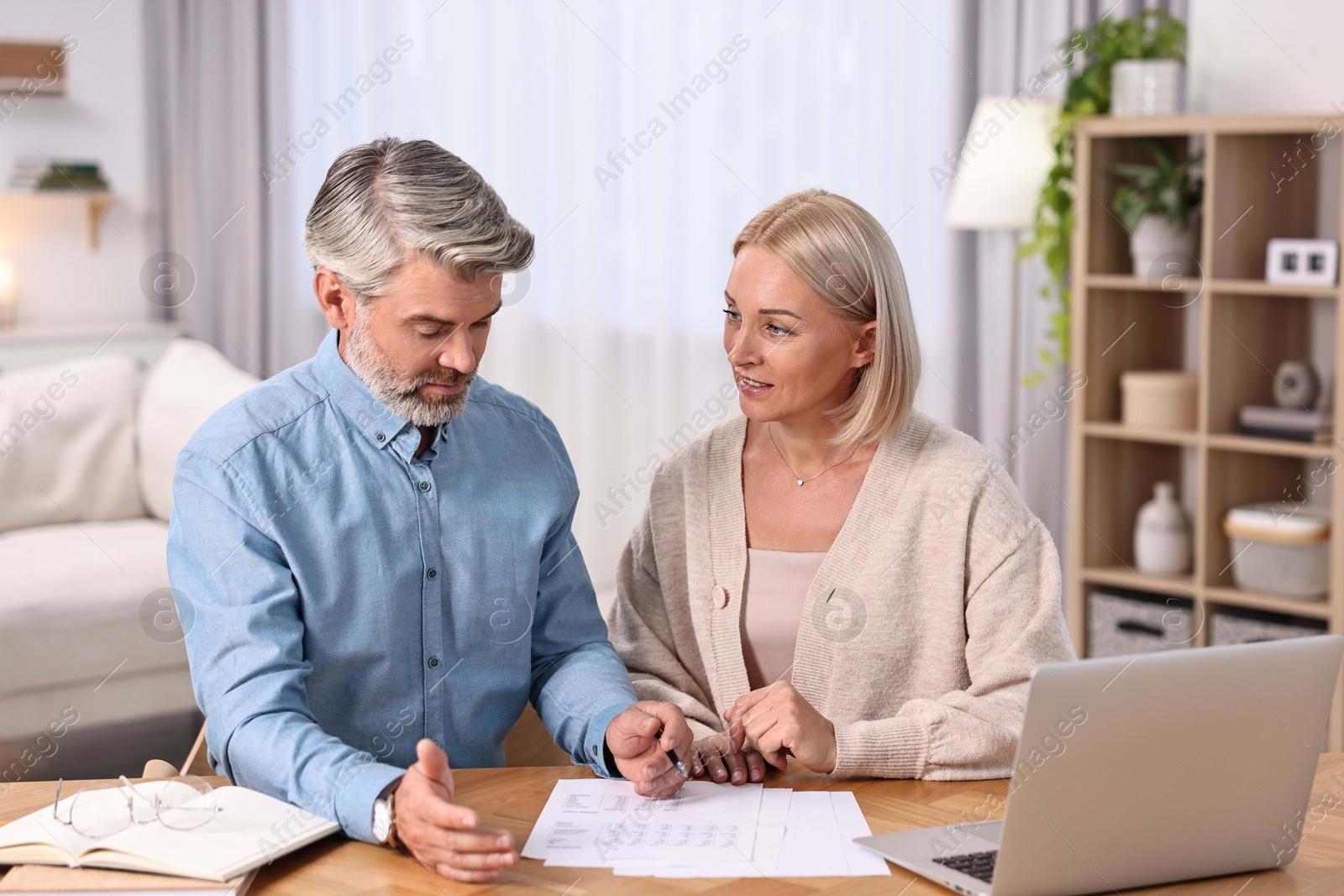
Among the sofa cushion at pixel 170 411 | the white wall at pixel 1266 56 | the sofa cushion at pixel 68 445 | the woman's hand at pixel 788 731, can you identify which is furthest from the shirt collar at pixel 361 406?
the white wall at pixel 1266 56

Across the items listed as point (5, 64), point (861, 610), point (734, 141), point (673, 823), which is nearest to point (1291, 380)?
point (734, 141)

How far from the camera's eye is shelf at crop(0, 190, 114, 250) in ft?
15.3

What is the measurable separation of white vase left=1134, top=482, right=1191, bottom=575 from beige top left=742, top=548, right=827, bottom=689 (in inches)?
77.5

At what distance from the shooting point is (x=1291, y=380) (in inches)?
129

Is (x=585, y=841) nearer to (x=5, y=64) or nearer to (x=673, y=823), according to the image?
(x=673, y=823)

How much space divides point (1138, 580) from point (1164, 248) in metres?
0.86

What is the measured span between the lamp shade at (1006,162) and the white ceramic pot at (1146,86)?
0.19 meters

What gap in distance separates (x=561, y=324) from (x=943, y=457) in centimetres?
279

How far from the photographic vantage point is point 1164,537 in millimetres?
3455

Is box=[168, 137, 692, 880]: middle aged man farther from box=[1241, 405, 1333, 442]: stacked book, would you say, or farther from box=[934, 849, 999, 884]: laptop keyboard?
box=[1241, 405, 1333, 442]: stacked book

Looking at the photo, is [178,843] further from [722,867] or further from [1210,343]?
[1210,343]

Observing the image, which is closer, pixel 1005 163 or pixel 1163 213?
pixel 1163 213

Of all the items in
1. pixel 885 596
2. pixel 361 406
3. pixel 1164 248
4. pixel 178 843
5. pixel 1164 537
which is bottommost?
pixel 1164 537

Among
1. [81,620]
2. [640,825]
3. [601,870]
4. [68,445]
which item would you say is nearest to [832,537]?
[640,825]
